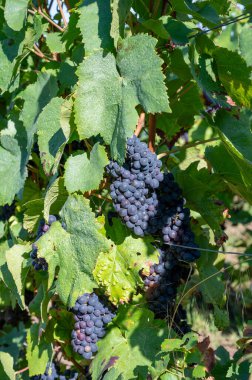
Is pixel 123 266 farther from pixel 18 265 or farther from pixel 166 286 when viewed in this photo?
pixel 18 265

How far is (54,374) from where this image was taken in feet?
7.31

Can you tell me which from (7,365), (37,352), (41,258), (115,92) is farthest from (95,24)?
(7,365)

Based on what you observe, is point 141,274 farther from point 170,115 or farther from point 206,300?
point 170,115

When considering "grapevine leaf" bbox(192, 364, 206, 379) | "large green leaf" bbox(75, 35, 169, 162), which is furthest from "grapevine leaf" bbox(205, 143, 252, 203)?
"grapevine leaf" bbox(192, 364, 206, 379)

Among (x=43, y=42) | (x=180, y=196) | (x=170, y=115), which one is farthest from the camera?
(x=43, y=42)

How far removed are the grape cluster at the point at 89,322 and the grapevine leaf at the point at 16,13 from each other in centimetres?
93

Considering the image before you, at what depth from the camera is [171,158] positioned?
2.26 m

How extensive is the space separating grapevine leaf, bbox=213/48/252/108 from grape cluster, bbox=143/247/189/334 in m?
0.49

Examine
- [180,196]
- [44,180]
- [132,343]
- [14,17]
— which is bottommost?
[132,343]

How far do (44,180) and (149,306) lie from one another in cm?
74

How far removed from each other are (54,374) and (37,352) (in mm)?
174

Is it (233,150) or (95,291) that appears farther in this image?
(95,291)

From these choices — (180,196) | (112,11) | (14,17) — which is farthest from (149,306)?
(14,17)

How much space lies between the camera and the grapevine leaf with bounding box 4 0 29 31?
6.62 ft
